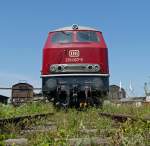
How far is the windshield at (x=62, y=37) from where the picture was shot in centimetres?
1353

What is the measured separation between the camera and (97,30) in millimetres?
14133

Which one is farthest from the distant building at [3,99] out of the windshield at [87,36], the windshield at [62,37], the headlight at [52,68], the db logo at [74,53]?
the db logo at [74,53]

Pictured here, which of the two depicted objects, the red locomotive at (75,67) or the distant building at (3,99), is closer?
the red locomotive at (75,67)

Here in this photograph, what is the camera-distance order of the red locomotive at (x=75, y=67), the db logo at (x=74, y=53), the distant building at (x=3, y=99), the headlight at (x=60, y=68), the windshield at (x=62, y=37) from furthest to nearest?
the distant building at (x=3, y=99) < the windshield at (x=62, y=37) < the db logo at (x=74, y=53) < the headlight at (x=60, y=68) < the red locomotive at (x=75, y=67)

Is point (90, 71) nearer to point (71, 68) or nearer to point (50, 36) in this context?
point (71, 68)

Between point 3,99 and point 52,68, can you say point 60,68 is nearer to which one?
point 52,68

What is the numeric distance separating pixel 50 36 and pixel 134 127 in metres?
9.45

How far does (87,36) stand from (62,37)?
783 mm

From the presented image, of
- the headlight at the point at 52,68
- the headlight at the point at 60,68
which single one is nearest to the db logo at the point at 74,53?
the headlight at the point at 60,68

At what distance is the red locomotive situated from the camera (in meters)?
12.7

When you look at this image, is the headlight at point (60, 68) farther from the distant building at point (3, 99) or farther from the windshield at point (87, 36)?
the distant building at point (3, 99)

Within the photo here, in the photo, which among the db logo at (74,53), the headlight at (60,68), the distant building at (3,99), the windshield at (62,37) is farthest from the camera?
the distant building at (3,99)

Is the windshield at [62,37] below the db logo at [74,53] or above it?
above

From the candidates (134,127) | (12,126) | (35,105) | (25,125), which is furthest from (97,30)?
(134,127)
